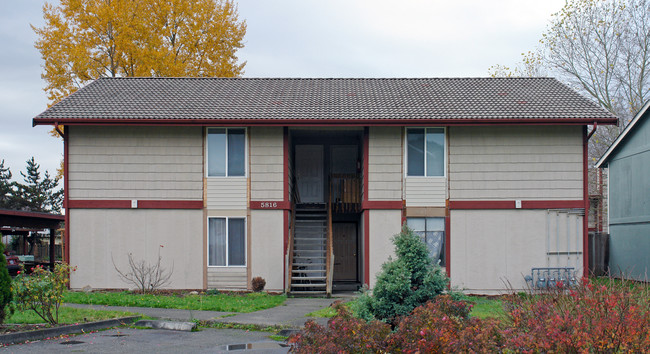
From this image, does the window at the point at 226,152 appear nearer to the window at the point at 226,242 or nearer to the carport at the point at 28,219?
the window at the point at 226,242

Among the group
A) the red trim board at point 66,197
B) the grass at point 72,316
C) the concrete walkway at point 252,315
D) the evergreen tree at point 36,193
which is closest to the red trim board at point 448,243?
the concrete walkway at point 252,315

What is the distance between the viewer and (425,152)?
59.6ft

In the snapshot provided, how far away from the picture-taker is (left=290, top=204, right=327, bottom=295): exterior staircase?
1814 centimetres

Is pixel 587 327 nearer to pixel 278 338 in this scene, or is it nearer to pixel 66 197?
pixel 278 338

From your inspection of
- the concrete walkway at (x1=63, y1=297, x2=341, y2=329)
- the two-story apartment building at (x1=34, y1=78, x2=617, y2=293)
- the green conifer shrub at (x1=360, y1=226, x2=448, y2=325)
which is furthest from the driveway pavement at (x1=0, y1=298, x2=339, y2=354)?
the two-story apartment building at (x1=34, y1=78, x2=617, y2=293)

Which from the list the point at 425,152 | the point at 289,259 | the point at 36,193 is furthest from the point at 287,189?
the point at 36,193

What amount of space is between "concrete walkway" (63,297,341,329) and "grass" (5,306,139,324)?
769mm

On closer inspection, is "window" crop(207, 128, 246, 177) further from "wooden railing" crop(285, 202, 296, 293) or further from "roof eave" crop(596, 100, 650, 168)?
"roof eave" crop(596, 100, 650, 168)

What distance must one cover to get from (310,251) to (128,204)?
5469 millimetres

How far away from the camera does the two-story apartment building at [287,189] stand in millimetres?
17797

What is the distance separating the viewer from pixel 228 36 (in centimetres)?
3062

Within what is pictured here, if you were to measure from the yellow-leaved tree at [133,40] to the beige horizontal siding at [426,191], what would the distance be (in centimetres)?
1518

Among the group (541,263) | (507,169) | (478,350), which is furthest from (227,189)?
(478,350)

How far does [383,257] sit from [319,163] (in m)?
5.84
